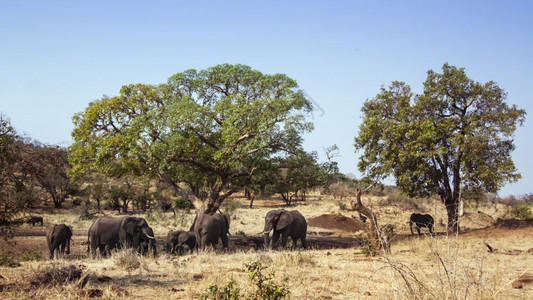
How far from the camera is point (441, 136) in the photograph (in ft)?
73.0

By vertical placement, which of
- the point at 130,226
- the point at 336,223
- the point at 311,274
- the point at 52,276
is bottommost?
the point at 311,274

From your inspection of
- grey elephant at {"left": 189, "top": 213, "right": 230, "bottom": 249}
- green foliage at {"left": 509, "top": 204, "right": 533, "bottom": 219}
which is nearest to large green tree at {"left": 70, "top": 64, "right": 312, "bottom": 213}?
grey elephant at {"left": 189, "top": 213, "right": 230, "bottom": 249}

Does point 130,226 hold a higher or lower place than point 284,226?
higher

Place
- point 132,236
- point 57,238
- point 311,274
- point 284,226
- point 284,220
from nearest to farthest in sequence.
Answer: point 311,274
point 57,238
point 132,236
point 284,226
point 284,220

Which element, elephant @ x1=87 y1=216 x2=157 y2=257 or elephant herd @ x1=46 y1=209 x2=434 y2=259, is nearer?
elephant herd @ x1=46 y1=209 x2=434 y2=259

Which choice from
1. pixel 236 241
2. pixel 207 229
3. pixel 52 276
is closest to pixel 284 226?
pixel 236 241

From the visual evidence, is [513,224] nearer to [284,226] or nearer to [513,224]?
[513,224]

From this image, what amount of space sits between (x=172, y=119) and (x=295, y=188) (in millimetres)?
6618

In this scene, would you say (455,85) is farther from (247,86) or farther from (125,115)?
(125,115)

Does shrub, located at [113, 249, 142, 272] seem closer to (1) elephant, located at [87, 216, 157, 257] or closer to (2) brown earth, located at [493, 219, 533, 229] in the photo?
(1) elephant, located at [87, 216, 157, 257]

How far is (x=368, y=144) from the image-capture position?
932 inches

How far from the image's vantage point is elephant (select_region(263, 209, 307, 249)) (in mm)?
19953

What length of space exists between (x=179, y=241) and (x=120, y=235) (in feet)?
7.61

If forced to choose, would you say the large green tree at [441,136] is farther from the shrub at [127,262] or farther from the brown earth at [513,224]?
the shrub at [127,262]
